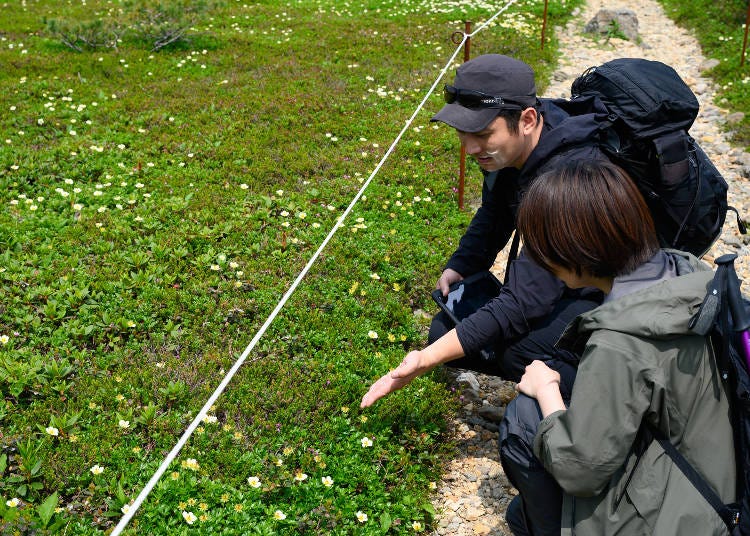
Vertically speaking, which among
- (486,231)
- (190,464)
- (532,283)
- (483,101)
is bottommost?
(190,464)

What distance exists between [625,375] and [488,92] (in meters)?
1.96

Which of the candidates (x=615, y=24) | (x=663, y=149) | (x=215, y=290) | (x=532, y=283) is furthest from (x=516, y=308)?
(x=615, y=24)

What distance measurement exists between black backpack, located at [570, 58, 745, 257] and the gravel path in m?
1.81

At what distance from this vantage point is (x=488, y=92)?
366cm

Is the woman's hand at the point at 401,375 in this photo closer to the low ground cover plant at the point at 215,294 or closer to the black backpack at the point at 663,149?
the low ground cover plant at the point at 215,294

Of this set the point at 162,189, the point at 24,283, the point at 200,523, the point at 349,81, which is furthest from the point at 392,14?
the point at 200,523

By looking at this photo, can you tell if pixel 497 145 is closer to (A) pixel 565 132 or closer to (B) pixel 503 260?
(A) pixel 565 132

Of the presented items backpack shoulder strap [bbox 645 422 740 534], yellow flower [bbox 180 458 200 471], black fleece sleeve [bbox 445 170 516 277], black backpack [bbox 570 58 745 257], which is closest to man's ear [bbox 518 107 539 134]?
black backpack [bbox 570 58 745 257]

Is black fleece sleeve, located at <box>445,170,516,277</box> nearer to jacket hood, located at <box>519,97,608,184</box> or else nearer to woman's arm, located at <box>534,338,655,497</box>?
jacket hood, located at <box>519,97,608,184</box>

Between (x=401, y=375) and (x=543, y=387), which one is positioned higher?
(x=543, y=387)

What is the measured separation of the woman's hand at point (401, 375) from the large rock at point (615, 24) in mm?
13202

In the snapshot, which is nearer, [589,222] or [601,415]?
[601,415]

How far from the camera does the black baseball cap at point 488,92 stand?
3.66 m

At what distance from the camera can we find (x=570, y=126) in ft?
11.7
